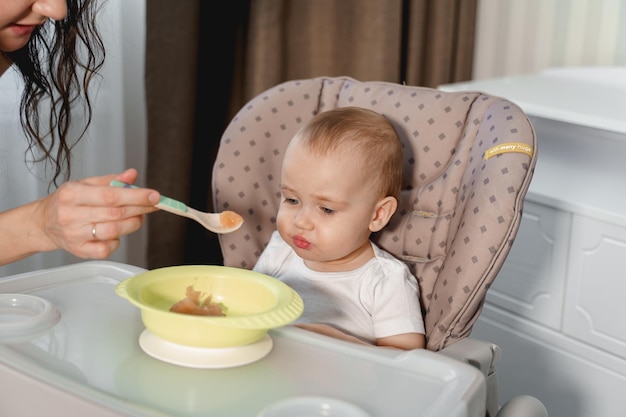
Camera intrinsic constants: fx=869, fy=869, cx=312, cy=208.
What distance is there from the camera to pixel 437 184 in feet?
4.52

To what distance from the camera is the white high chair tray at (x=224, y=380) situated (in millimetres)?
883

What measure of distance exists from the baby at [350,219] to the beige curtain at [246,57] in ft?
3.00

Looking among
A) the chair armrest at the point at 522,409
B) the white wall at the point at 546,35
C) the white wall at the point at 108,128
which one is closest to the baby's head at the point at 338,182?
the chair armrest at the point at 522,409

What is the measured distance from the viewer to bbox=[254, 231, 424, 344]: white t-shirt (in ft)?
4.30

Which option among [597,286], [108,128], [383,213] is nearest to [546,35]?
[597,286]

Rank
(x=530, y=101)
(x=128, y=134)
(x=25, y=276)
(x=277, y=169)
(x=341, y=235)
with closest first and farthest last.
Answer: (x=25, y=276)
(x=341, y=235)
(x=277, y=169)
(x=530, y=101)
(x=128, y=134)

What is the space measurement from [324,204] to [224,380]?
1.49 ft

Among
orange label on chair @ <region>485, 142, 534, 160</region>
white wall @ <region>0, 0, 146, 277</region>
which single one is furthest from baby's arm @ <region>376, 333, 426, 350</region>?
white wall @ <region>0, 0, 146, 277</region>

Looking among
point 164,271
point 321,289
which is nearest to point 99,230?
point 164,271

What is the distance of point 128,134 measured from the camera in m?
2.23

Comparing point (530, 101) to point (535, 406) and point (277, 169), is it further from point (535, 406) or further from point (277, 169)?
point (535, 406)

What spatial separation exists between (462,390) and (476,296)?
0.32 m

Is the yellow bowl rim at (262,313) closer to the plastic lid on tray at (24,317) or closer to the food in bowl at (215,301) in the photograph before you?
the food in bowl at (215,301)

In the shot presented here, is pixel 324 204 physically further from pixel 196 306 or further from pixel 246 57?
pixel 246 57
